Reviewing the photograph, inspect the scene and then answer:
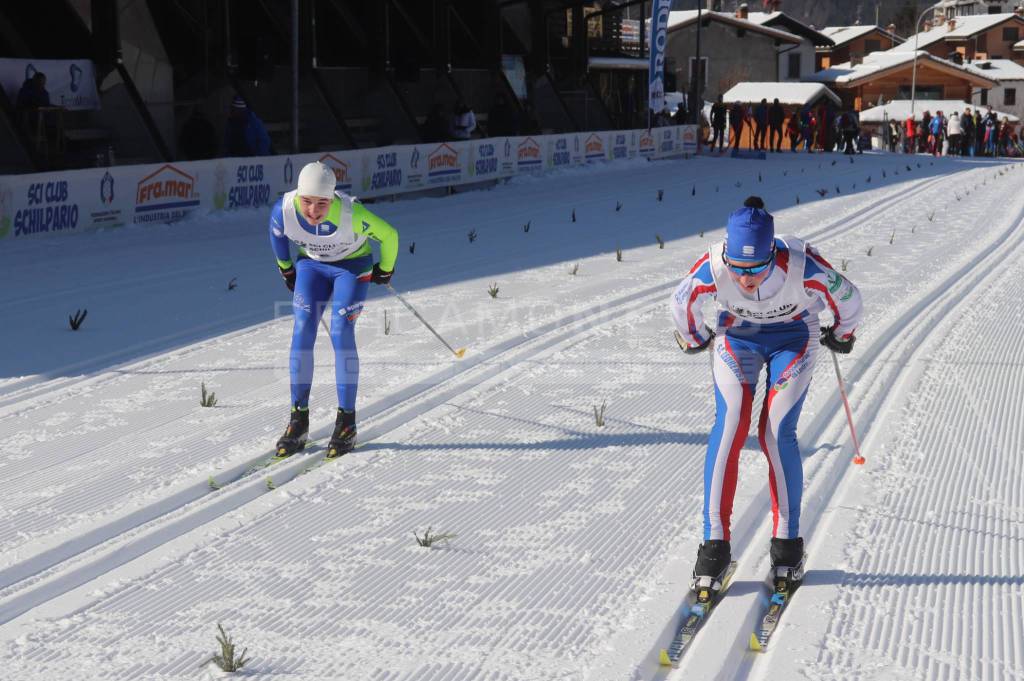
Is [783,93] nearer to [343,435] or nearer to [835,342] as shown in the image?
[343,435]

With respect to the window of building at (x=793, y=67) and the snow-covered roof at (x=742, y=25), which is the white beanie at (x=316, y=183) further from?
the window of building at (x=793, y=67)

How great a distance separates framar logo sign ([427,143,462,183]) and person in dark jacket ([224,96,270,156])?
14.7 feet

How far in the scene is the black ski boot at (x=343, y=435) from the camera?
22.9 ft

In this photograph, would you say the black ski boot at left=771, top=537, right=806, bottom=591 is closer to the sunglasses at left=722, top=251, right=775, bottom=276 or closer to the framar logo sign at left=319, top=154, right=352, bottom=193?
the sunglasses at left=722, top=251, right=775, bottom=276

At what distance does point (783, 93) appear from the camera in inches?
2534

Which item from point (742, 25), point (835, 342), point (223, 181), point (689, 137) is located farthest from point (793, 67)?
point (835, 342)

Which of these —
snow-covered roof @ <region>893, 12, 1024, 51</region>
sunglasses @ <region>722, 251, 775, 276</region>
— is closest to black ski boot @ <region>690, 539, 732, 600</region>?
sunglasses @ <region>722, 251, 775, 276</region>

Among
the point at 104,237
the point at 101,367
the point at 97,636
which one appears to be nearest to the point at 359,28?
the point at 104,237

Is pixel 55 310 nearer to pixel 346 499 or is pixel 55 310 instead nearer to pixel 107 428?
pixel 107 428

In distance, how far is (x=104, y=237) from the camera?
1552 cm

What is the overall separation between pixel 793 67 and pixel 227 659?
274ft

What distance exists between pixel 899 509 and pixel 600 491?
1483 millimetres

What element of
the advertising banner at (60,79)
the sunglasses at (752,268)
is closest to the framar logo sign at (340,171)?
the advertising banner at (60,79)

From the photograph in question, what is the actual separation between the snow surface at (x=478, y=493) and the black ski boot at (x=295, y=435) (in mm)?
159
